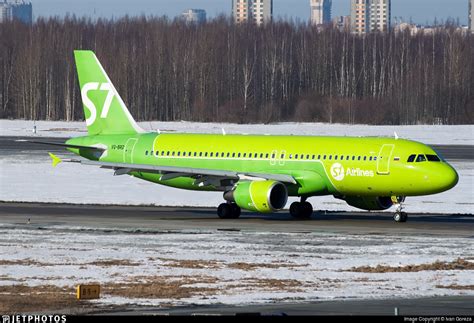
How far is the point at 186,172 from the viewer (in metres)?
47.2

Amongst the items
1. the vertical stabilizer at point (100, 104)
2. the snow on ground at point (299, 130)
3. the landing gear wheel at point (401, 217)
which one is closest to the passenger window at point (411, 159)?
the landing gear wheel at point (401, 217)

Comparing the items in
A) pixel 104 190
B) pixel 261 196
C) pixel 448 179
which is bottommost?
pixel 104 190

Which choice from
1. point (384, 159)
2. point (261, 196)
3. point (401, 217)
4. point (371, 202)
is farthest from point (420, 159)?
point (261, 196)

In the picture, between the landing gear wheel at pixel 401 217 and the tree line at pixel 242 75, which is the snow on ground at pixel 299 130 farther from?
the landing gear wheel at pixel 401 217

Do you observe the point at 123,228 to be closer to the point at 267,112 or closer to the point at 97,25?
the point at 267,112

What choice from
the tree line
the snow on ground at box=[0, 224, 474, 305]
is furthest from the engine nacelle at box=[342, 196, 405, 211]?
the tree line

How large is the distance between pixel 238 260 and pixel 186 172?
1419 centimetres

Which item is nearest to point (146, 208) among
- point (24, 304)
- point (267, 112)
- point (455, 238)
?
point (455, 238)

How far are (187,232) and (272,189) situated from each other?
206 inches

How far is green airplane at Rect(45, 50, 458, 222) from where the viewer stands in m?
45.6

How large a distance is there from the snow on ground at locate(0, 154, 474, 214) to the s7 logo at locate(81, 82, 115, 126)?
3.78 m

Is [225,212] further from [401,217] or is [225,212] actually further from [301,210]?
[401,217]

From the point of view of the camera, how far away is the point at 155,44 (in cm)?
16888

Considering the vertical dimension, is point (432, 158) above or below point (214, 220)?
above
